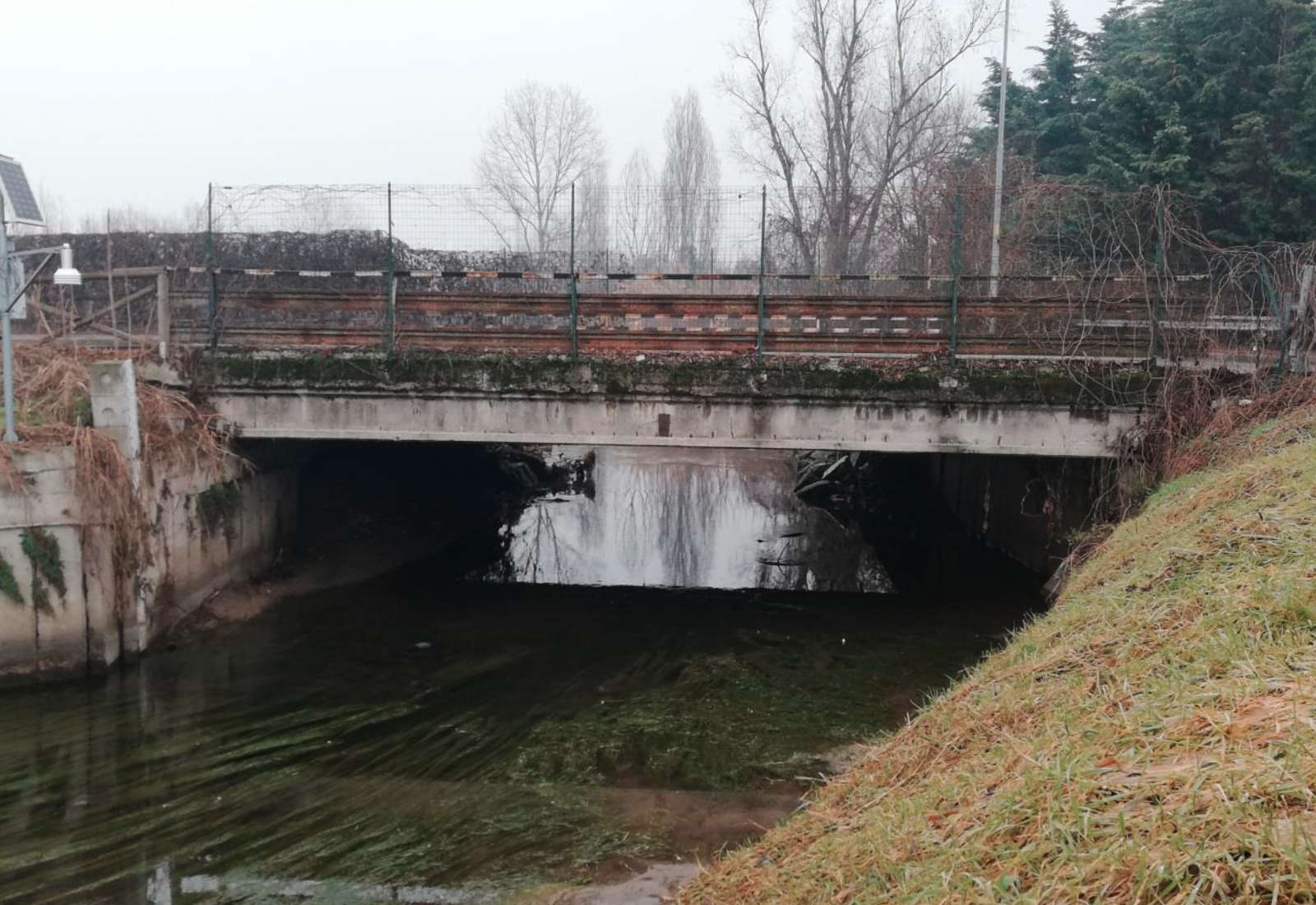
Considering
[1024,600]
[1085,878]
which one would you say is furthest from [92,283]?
[1085,878]

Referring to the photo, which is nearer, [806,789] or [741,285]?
[806,789]

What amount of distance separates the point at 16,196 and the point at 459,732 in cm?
773

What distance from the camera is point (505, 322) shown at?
13234 millimetres

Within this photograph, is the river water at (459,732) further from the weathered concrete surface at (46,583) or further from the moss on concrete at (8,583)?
the moss on concrete at (8,583)

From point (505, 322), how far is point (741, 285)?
16.7 ft

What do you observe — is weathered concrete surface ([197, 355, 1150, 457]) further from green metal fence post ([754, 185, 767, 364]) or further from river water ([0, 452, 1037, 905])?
river water ([0, 452, 1037, 905])

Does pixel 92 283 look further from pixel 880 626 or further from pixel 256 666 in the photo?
pixel 880 626

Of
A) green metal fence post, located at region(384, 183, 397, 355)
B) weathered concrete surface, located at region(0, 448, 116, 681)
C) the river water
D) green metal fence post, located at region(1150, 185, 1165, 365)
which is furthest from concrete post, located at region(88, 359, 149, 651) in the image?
green metal fence post, located at region(1150, 185, 1165, 365)

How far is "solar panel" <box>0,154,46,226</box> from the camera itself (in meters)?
10.1

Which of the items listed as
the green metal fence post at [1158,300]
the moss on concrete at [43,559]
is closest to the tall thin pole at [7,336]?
the moss on concrete at [43,559]

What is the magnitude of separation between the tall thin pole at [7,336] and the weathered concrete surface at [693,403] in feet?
7.81

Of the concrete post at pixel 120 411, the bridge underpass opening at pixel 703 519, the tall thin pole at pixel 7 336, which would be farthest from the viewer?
the bridge underpass opening at pixel 703 519

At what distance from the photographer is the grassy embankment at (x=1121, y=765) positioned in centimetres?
251

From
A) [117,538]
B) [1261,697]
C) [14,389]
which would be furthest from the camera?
[14,389]
